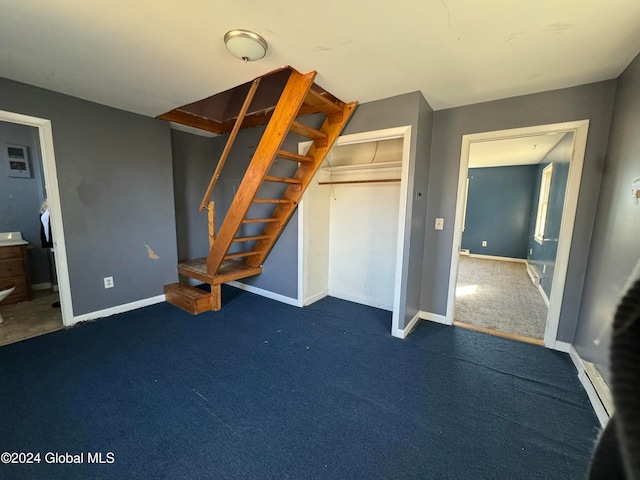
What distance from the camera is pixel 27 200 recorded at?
3.52m

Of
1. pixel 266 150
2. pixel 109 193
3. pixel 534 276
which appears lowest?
pixel 534 276

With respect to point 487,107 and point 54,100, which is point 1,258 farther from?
A: point 487,107

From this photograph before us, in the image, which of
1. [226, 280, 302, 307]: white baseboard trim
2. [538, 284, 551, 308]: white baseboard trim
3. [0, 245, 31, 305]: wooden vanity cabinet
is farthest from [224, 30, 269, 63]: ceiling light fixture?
[538, 284, 551, 308]: white baseboard trim

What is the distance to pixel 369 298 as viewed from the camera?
345cm

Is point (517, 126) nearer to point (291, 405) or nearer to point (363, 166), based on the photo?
point (363, 166)

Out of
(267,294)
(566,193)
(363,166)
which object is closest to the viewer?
(566,193)

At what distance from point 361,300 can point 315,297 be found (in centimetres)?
60

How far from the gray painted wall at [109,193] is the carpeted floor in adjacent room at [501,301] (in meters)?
→ 3.74

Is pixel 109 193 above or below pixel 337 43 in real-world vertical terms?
below

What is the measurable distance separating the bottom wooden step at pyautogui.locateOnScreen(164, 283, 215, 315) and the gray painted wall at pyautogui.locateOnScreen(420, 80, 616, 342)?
97.4 inches

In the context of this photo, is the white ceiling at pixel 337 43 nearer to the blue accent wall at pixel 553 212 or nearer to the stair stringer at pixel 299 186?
the stair stringer at pixel 299 186

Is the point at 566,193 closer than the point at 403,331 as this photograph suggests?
Yes

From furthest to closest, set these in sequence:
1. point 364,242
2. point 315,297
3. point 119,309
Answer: point 315,297
point 364,242
point 119,309

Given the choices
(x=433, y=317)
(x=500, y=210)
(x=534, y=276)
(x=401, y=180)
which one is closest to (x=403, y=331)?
(x=433, y=317)
